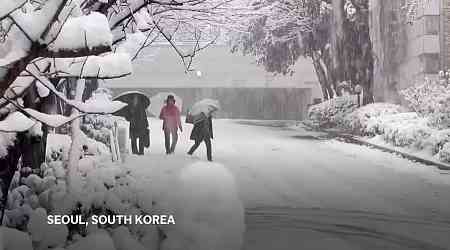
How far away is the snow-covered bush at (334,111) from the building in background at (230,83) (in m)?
13.3

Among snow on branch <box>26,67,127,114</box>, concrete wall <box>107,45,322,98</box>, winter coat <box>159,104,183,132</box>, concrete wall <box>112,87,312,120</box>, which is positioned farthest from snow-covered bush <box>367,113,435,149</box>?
concrete wall <box>107,45,322,98</box>

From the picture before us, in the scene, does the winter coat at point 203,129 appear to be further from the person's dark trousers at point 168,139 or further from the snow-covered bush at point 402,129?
the snow-covered bush at point 402,129

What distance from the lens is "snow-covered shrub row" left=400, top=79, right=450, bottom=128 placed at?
17.4 meters

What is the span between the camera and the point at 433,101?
1825 centimetres

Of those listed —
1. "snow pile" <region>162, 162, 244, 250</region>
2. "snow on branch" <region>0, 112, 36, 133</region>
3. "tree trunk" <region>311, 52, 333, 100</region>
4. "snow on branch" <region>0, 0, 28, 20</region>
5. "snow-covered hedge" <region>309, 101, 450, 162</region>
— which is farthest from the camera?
"tree trunk" <region>311, 52, 333, 100</region>

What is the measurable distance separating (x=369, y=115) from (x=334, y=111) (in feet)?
18.3

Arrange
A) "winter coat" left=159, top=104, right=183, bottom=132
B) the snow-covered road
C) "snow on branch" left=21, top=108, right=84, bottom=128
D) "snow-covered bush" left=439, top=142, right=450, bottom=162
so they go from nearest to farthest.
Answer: "snow on branch" left=21, top=108, right=84, bottom=128
the snow-covered road
"snow-covered bush" left=439, top=142, right=450, bottom=162
"winter coat" left=159, top=104, right=183, bottom=132

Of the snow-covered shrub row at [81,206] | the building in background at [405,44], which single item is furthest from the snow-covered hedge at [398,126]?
the snow-covered shrub row at [81,206]

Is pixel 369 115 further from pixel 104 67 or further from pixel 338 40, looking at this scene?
pixel 104 67

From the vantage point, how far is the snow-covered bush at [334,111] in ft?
90.6

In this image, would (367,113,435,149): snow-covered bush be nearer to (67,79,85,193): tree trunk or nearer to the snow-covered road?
the snow-covered road

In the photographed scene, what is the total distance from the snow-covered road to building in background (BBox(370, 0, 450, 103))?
194 inches

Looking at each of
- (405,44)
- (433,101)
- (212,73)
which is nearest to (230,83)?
(212,73)

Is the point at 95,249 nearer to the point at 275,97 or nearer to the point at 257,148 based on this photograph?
the point at 257,148
